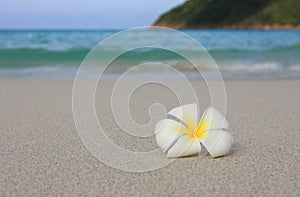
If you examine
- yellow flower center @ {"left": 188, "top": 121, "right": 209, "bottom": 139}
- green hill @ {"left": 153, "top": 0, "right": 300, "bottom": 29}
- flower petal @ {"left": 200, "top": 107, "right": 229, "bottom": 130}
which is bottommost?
green hill @ {"left": 153, "top": 0, "right": 300, "bottom": 29}

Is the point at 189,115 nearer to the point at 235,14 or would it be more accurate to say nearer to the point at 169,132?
the point at 169,132

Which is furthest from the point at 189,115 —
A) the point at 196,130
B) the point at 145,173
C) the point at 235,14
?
the point at 235,14

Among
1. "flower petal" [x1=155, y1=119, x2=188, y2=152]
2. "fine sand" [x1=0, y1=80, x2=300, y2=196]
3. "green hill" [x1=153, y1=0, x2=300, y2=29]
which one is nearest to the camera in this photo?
"fine sand" [x1=0, y1=80, x2=300, y2=196]

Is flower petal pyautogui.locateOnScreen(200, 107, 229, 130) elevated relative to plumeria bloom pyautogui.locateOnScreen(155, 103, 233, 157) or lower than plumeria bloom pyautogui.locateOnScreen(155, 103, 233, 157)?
elevated

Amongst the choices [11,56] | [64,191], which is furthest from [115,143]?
[11,56]

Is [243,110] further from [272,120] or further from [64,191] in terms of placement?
[64,191]

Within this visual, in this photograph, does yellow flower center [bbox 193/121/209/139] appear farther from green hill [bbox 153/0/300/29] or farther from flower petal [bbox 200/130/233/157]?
green hill [bbox 153/0/300/29]

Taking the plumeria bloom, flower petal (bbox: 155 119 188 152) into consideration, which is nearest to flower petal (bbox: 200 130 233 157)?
the plumeria bloom

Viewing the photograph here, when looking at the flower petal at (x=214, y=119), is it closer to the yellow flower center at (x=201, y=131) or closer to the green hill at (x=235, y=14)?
the yellow flower center at (x=201, y=131)
